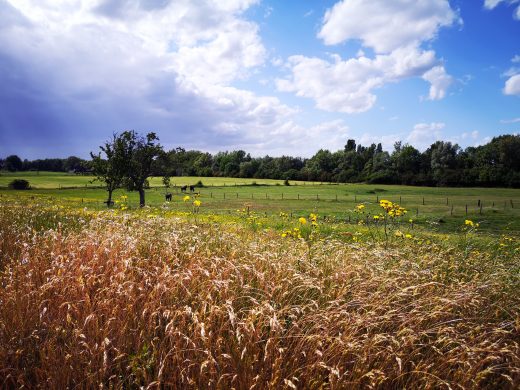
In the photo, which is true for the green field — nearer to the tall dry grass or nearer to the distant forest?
the tall dry grass

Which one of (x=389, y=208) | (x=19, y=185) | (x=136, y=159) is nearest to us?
(x=389, y=208)

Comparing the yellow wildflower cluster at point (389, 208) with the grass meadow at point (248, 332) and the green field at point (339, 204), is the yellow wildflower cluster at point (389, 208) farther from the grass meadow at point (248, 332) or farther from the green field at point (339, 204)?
the grass meadow at point (248, 332)

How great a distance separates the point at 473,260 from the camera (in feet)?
20.7

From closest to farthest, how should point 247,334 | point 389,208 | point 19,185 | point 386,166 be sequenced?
1. point 247,334
2. point 389,208
3. point 19,185
4. point 386,166

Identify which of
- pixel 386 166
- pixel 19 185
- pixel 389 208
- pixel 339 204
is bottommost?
pixel 339 204

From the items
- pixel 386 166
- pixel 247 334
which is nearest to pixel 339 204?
pixel 247 334

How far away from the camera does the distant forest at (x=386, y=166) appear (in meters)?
99.4

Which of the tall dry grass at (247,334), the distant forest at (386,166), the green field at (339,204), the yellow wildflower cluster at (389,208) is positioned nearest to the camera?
the tall dry grass at (247,334)

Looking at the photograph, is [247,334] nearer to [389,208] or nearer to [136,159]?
[389,208]

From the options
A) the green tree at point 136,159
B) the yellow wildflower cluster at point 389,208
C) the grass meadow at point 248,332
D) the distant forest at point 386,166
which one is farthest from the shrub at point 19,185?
the yellow wildflower cluster at point 389,208

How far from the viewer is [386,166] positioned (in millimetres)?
121000

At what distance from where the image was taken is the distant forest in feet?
326

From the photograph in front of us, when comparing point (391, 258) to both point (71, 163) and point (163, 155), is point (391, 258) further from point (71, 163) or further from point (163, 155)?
point (71, 163)

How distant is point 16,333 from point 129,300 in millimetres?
1074
